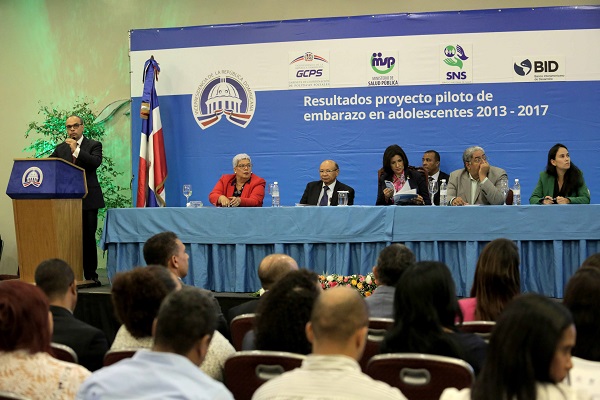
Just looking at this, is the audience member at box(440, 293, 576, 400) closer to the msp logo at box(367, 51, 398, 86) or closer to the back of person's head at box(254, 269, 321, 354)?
the back of person's head at box(254, 269, 321, 354)

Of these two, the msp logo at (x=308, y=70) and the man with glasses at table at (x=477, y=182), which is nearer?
the man with glasses at table at (x=477, y=182)

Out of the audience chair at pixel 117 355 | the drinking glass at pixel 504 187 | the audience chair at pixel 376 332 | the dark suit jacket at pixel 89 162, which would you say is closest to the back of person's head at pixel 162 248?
the audience chair at pixel 376 332

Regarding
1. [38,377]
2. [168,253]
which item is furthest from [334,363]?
[168,253]

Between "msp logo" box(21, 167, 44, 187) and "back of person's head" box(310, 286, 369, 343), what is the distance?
4.98 metres

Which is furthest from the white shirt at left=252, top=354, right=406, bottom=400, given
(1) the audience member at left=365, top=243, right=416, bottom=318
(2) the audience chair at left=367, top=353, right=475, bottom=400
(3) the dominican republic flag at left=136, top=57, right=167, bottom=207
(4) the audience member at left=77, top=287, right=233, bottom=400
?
(3) the dominican republic flag at left=136, top=57, right=167, bottom=207

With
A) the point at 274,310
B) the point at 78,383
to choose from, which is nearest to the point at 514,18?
the point at 274,310

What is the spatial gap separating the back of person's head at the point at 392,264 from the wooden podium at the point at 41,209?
11.8 feet

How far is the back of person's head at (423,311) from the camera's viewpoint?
2.67 meters

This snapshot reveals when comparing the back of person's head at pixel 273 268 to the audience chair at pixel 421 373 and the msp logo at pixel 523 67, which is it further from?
the msp logo at pixel 523 67

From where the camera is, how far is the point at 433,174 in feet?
25.6

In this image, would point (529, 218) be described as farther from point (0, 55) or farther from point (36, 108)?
point (0, 55)

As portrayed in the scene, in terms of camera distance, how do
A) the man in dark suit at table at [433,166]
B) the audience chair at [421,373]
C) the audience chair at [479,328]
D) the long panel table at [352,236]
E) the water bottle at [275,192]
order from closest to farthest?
the audience chair at [421,373] → the audience chair at [479,328] → the long panel table at [352,236] → the water bottle at [275,192] → the man in dark suit at table at [433,166]

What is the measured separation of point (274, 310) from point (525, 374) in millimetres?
1121

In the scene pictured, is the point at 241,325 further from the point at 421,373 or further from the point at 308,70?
the point at 308,70
